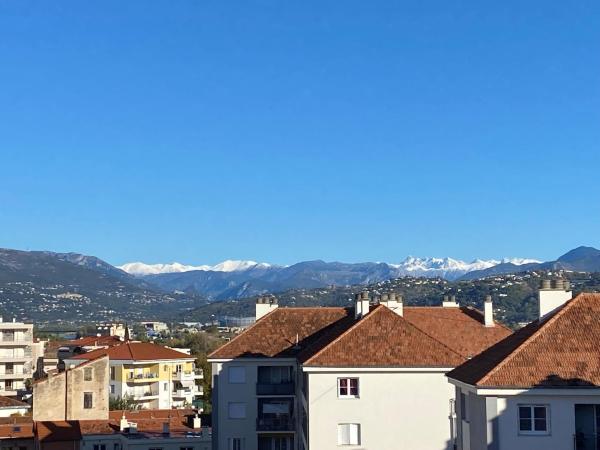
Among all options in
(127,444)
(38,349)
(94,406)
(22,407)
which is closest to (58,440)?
(127,444)

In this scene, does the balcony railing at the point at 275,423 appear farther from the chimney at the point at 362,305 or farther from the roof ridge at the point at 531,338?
the roof ridge at the point at 531,338

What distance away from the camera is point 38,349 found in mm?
138125

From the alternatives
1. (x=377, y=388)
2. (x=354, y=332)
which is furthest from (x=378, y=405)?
(x=354, y=332)

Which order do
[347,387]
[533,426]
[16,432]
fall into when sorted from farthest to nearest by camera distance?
[16,432]
[347,387]
[533,426]

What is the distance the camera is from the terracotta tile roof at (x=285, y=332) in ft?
182

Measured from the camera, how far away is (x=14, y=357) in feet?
392

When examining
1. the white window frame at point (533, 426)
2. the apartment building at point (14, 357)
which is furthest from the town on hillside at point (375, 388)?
the apartment building at point (14, 357)

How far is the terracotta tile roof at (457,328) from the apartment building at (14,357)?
73.0 m

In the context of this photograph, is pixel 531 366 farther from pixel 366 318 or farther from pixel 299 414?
pixel 299 414

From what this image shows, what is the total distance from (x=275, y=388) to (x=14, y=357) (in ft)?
239

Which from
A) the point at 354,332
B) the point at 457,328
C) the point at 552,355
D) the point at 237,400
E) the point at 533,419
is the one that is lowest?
the point at 237,400

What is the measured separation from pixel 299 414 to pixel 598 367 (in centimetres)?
2383

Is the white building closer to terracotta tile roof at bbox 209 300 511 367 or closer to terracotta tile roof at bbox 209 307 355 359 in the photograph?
terracotta tile roof at bbox 209 300 511 367

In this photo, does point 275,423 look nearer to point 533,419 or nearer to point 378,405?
point 378,405
